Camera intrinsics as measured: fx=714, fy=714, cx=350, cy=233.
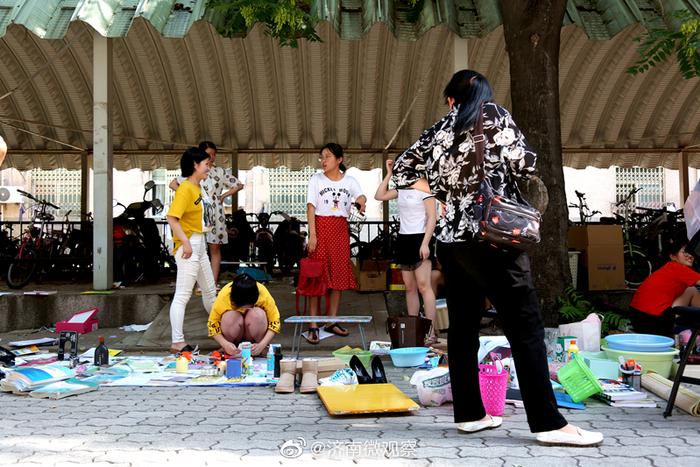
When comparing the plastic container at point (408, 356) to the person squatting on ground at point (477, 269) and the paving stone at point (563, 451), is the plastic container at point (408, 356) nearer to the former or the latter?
the person squatting on ground at point (477, 269)

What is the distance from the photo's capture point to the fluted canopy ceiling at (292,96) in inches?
451

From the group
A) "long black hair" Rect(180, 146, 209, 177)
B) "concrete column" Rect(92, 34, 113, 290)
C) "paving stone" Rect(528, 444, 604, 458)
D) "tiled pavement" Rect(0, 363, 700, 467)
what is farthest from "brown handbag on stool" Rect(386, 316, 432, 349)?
"concrete column" Rect(92, 34, 113, 290)

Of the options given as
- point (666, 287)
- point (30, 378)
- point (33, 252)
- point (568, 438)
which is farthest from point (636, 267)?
point (33, 252)

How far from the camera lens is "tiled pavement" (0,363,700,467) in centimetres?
315

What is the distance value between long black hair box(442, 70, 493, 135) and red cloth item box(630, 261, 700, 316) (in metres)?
3.18

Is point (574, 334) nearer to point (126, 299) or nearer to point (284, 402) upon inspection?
point (284, 402)

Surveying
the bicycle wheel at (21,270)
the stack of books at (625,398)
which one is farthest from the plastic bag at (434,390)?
the bicycle wheel at (21,270)

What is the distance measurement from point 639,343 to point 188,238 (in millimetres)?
3754

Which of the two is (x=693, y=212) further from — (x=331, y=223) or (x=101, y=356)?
(x=101, y=356)

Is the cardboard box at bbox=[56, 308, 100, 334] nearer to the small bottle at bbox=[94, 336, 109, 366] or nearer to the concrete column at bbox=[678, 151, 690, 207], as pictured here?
the small bottle at bbox=[94, 336, 109, 366]

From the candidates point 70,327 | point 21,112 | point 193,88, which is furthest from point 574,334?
point 21,112

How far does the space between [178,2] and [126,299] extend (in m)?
3.31

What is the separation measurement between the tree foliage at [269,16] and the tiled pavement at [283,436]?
372 centimetres

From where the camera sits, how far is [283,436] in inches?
142
